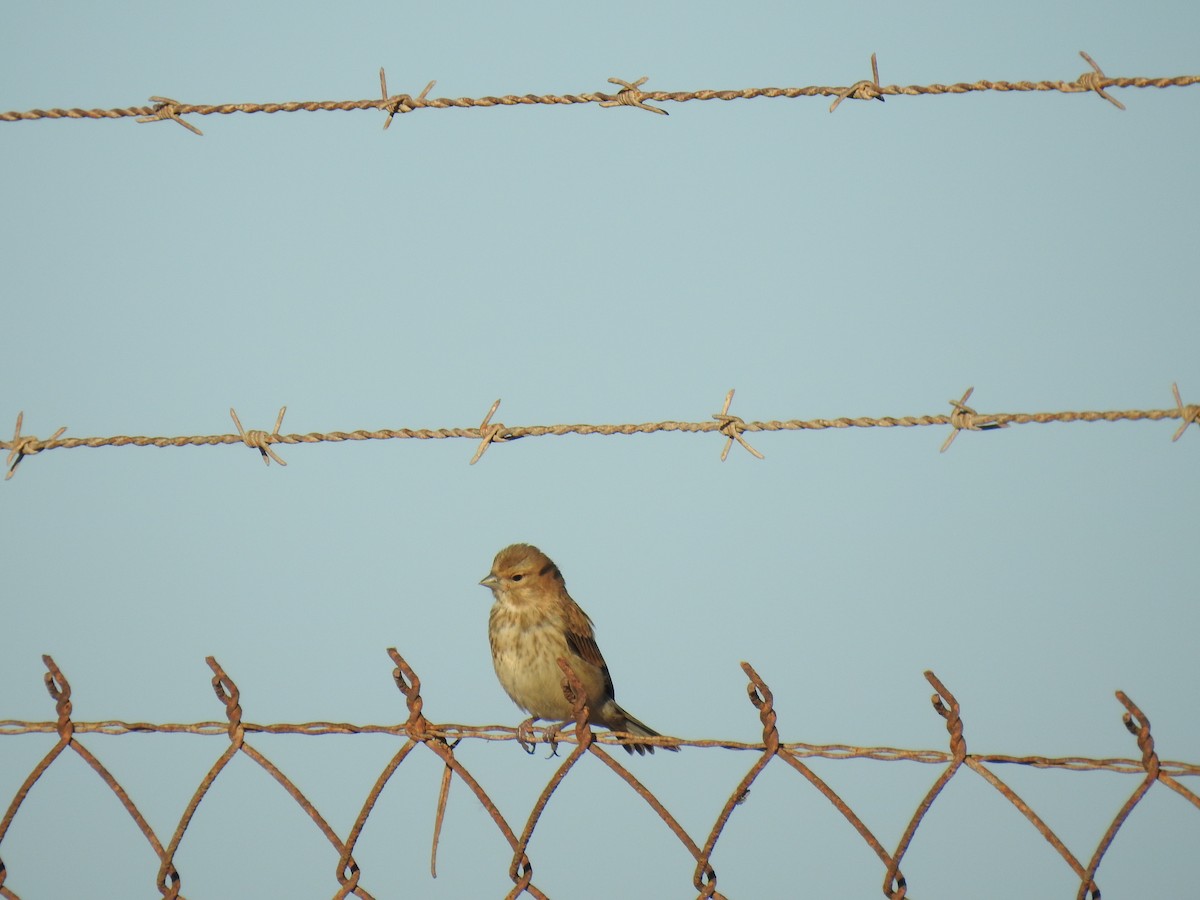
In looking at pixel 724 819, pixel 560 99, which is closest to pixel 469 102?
pixel 560 99

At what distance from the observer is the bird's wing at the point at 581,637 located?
709 centimetres

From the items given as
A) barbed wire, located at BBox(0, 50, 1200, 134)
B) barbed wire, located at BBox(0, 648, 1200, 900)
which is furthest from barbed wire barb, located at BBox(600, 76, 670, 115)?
barbed wire, located at BBox(0, 648, 1200, 900)

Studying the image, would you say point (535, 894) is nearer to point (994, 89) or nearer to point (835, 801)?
point (835, 801)

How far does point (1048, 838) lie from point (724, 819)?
0.73 m

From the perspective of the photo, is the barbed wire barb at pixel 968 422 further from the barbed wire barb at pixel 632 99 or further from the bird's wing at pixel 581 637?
the bird's wing at pixel 581 637

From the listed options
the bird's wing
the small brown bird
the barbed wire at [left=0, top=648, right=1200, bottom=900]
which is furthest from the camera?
the bird's wing

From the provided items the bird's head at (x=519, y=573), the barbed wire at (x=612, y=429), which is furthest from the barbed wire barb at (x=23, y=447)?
the bird's head at (x=519, y=573)

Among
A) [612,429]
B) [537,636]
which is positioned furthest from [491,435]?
[537,636]

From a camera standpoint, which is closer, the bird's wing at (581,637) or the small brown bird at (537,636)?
the small brown bird at (537,636)

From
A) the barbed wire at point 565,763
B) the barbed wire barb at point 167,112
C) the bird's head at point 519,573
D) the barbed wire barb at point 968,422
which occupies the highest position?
the barbed wire barb at point 167,112

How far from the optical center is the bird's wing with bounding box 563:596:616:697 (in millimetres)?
7086

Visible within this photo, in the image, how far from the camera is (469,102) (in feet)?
14.9

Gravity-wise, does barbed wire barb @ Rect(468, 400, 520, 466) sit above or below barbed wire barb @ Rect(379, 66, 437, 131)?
below

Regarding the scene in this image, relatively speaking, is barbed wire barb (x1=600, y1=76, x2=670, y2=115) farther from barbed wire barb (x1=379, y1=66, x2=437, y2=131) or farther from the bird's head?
the bird's head
